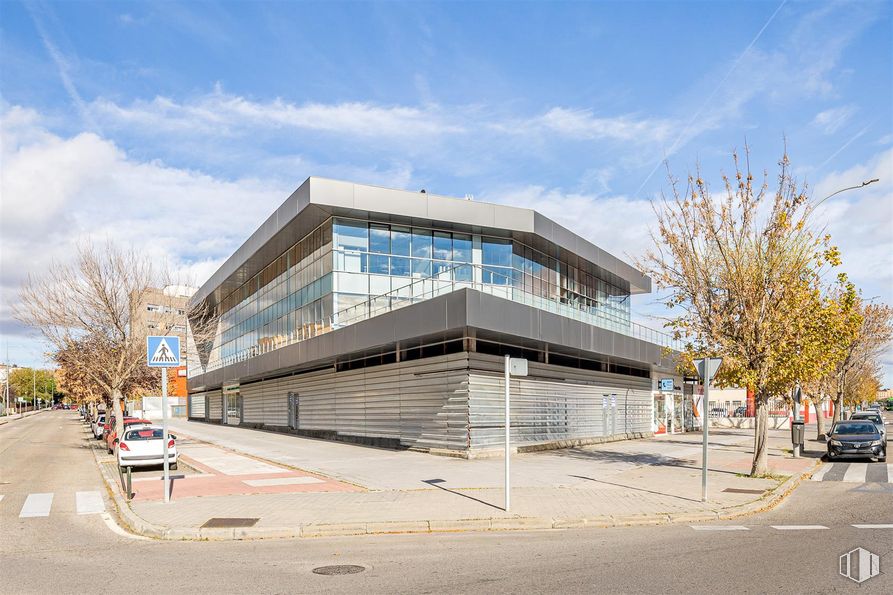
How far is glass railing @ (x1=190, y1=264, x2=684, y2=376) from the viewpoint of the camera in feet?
80.0

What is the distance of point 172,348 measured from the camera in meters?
13.9

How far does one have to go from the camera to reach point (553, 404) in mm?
29625

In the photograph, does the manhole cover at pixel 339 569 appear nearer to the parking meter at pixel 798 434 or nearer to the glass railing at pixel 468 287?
the glass railing at pixel 468 287

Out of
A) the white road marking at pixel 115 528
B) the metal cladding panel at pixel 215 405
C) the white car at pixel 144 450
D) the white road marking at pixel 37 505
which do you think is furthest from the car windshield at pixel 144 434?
the metal cladding panel at pixel 215 405

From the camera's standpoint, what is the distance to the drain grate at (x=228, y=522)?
11.1 metres

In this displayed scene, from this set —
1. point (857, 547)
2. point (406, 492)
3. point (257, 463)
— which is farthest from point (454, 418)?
point (857, 547)

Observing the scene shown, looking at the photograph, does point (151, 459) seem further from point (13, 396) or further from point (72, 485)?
point (13, 396)

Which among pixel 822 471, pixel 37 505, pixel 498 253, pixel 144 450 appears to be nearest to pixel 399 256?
pixel 498 253

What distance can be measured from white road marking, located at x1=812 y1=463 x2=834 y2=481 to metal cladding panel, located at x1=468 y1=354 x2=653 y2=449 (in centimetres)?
989

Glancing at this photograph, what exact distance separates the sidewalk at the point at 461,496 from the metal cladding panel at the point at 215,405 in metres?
38.1

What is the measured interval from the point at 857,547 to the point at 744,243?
10.9 m

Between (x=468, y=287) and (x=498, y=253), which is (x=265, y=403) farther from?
(x=468, y=287)

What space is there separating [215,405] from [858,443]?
51.6 meters

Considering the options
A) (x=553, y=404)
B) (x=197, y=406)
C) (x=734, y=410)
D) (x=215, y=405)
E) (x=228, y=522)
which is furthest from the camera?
(x=197, y=406)
